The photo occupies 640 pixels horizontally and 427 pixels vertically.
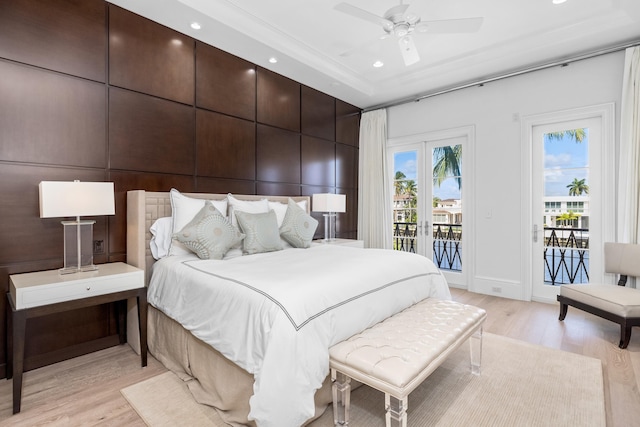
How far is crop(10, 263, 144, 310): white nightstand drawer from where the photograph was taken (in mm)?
1951

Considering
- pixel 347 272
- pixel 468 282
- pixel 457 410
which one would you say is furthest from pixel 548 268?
pixel 347 272

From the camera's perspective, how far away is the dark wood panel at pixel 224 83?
3404 millimetres

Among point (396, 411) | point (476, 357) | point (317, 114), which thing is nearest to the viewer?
point (396, 411)

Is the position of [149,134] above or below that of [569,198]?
above

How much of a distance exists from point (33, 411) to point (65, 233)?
3.82 ft

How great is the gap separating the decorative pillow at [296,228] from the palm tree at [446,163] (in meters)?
2.48

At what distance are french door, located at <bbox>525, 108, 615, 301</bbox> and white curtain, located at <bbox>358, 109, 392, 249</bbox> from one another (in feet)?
6.78

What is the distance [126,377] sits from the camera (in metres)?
2.28

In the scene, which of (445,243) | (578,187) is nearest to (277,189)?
(445,243)

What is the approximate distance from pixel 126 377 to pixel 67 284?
0.79 m

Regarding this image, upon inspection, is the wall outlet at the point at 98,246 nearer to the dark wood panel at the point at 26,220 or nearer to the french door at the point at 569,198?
the dark wood panel at the point at 26,220

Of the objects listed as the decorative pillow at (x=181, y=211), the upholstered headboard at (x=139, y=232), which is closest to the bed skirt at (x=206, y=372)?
the upholstered headboard at (x=139, y=232)

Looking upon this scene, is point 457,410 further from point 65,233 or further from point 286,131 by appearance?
point 286,131

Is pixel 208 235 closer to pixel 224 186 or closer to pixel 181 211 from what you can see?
pixel 181 211
